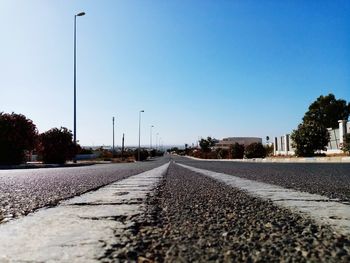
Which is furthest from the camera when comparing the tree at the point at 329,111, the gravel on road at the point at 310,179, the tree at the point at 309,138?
the tree at the point at 329,111

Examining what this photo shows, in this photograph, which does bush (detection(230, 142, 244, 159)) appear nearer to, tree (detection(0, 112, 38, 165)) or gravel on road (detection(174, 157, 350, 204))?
tree (detection(0, 112, 38, 165))

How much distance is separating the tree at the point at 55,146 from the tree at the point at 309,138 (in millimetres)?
25111

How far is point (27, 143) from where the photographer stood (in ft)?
121

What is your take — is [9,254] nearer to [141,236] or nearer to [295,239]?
[141,236]

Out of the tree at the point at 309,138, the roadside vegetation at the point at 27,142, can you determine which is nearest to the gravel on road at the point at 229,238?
the roadside vegetation at the point at 27,142

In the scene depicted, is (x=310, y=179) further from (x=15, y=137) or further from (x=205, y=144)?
(x=205, y=144)

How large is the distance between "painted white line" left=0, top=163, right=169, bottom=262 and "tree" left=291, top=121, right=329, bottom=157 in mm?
42828

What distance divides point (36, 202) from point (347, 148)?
34.7 meters

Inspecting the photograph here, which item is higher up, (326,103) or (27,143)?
(326,103)

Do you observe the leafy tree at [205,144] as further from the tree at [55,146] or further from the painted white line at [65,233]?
the painted white line at [65,233]

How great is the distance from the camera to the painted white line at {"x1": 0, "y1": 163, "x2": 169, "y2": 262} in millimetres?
2016

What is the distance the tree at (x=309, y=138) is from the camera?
44.0m

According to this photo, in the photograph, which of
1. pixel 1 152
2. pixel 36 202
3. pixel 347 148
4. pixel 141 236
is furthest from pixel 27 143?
pixel 141 236

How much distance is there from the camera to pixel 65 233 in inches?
102
